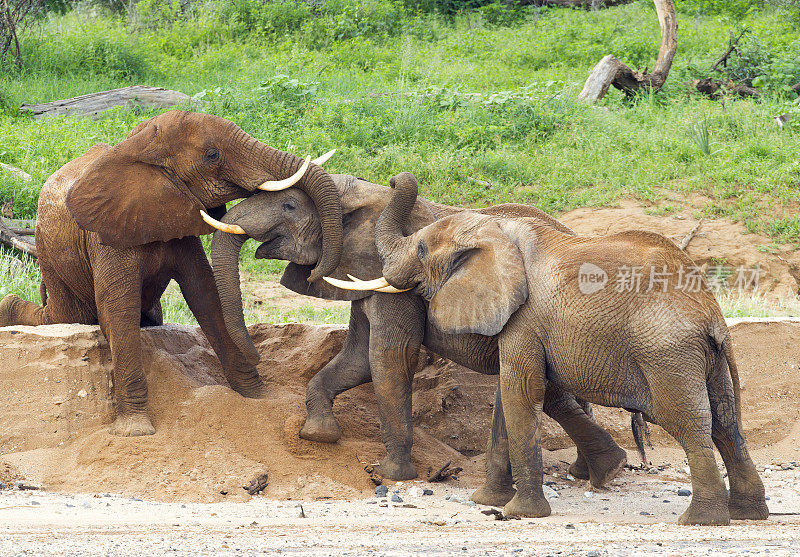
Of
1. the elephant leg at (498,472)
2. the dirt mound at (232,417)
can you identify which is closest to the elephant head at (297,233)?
the dirt mound at (232,417)

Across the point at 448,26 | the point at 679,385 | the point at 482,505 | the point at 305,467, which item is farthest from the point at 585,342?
the point at 448,26

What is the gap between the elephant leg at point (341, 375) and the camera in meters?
6.63

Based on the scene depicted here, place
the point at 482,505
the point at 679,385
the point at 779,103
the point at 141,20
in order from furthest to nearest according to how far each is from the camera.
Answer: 1. the point at 141,20
2. the point at 779,103
3. the point at 482,505
4. the point at 679,385

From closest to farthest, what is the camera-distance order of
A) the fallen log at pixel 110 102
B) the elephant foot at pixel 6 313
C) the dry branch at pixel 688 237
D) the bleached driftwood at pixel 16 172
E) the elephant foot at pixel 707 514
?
1. the elephant foot at pixel 707 514
2. the elephant foot at pixel 6 313
3. the bleached driftwood at pixel 16 172
4. the dry branch at pixel 688 237
5. the fallen log at pixel 110 102

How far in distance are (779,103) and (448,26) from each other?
831cm

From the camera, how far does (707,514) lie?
5105 mm

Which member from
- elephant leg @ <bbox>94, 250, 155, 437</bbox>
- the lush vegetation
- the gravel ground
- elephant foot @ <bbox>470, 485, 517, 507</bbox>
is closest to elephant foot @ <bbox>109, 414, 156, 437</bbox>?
elephant leg @ <bbox>94, 250, 155, 437</bbox>

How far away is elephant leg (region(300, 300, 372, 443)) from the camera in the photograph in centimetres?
663

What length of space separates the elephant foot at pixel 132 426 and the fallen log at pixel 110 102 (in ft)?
28.1

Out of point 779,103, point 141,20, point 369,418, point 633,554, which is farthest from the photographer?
point 141,20

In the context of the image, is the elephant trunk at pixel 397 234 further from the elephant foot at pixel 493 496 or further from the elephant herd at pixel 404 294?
the elephant foot at pixel 493 496

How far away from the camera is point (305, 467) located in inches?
251

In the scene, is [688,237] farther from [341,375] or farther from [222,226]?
[222,226]

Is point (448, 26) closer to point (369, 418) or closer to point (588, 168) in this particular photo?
point (588, 168)
